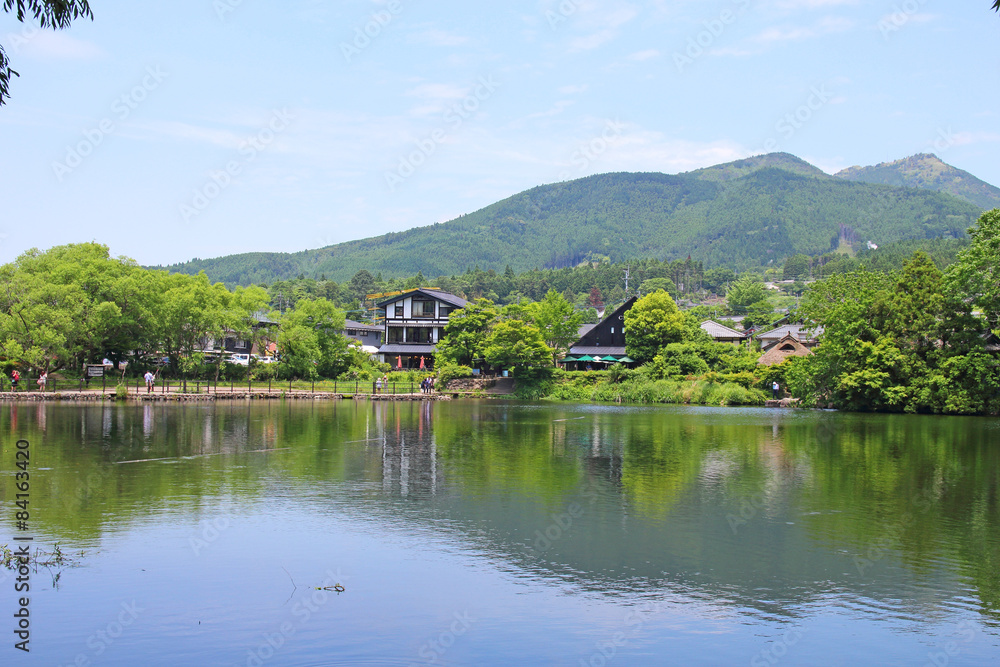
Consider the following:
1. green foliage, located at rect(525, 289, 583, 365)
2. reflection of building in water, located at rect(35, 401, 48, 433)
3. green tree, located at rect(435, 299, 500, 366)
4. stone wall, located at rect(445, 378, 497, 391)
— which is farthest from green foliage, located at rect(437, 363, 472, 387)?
reflection of building in water, located at rect(35, 401, 48, 433)

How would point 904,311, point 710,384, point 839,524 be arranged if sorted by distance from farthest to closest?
point 710,384
point 904,311
point 839,524

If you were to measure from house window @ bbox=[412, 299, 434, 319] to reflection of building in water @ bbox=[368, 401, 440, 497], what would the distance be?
3226 cm

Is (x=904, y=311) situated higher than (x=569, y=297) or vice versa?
(x=569, y=297)

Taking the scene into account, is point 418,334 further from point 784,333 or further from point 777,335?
point 784,333

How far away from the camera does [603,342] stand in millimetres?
70312

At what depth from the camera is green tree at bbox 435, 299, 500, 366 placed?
2340 inches

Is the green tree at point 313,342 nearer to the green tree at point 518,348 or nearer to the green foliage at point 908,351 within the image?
the green tree at point 518,348

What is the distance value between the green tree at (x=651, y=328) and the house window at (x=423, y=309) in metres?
21.2

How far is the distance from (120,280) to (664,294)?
129 ft

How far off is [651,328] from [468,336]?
14.1 metres

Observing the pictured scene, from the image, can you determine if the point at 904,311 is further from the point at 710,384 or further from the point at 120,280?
the point at 120,280

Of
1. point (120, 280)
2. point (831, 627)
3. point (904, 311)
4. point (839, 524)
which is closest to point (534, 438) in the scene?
point (839, 524)

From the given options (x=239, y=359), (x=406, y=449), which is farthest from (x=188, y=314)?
(x=406, y=449)

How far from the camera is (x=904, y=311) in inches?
1610
